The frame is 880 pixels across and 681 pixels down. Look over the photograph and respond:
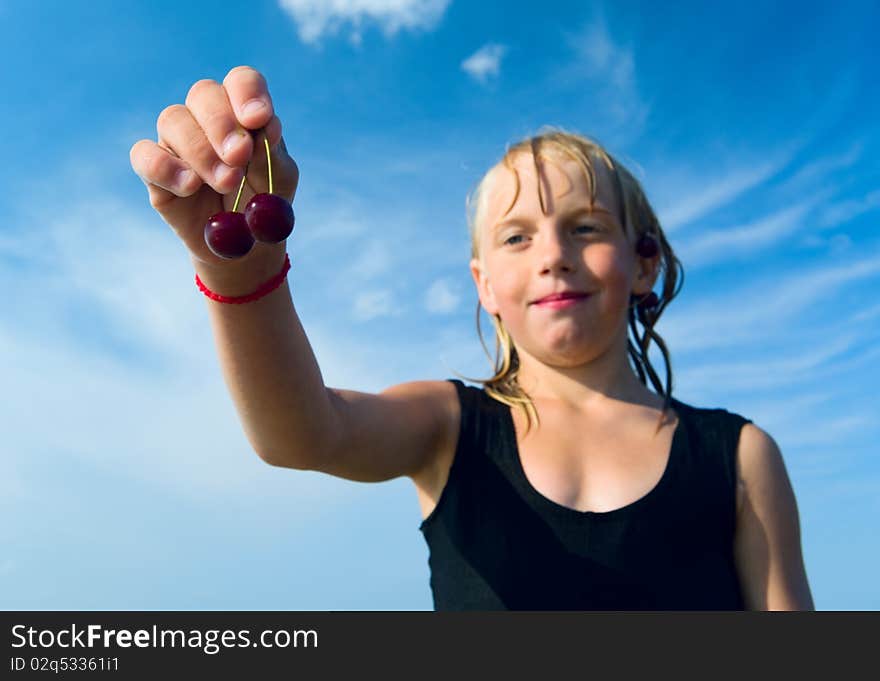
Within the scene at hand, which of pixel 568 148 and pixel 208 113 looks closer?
pixel 208 113

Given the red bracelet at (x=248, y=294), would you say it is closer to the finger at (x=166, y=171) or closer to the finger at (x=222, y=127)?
the finger at (x=166, y=171)

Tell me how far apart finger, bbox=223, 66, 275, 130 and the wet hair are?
1812mm

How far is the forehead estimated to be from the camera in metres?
3.77

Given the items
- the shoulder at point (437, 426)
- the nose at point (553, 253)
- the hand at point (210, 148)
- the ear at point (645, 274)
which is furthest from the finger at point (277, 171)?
the ear at point (645, 274)

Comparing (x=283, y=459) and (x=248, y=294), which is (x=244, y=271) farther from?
(x=283, y=459)

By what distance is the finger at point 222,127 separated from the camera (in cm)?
215

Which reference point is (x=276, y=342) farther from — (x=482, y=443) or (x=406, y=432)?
(x=482, y=443)

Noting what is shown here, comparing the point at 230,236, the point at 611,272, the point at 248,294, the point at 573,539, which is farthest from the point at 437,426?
the point at 230,236

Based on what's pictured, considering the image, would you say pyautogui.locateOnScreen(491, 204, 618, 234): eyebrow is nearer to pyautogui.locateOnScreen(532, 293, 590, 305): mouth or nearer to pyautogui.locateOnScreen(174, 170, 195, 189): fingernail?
pyautogui.locateOnScreen(532, 293, 590, 305): mouth

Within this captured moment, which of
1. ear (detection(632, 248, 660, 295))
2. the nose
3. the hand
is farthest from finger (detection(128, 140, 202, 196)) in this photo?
ear (detection(632, 248, 660, 295))
